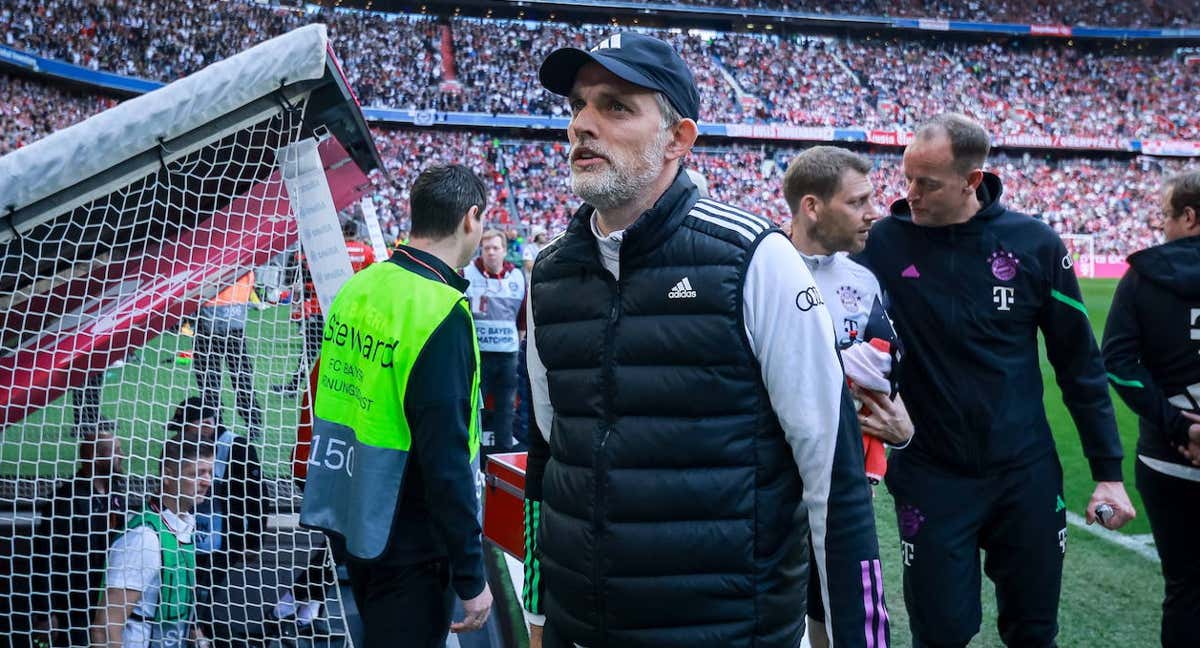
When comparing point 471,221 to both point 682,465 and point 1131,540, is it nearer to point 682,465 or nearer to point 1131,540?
point 682,465

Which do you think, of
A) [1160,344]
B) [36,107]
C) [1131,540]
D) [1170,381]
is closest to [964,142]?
[1160,344]

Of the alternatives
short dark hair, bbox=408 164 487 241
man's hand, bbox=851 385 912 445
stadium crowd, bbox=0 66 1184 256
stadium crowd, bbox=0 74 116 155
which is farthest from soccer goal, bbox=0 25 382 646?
stadium crowd, bbox=0 74 116 155

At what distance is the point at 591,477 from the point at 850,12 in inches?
1774

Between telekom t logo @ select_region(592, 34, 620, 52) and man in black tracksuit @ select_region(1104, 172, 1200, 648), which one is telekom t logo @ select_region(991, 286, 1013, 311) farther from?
telekom t logo @ select_region(592, 34, 620, 52)

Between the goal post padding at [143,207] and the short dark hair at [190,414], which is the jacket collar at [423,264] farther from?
the short dark hair at [190,414]

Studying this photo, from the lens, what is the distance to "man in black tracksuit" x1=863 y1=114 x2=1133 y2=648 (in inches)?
109

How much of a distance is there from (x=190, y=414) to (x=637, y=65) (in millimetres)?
2592

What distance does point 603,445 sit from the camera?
1.70m

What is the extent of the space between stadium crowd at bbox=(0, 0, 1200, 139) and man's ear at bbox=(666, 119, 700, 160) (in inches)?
1335

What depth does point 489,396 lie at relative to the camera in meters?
6.78

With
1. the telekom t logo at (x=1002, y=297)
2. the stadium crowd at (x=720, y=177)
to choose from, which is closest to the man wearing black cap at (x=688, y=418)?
the telekom t logo at (x=1002, y=297)

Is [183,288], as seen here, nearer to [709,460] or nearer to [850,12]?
[709,460]

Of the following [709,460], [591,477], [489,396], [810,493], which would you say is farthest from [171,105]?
[489,396]

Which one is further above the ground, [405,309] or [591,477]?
[405,309]
